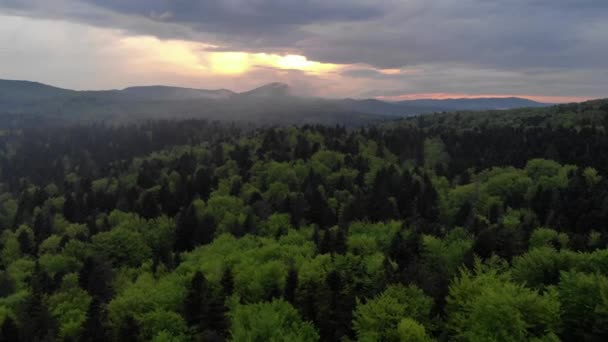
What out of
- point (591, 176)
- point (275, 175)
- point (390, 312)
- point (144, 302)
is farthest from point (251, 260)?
point (591, 176)

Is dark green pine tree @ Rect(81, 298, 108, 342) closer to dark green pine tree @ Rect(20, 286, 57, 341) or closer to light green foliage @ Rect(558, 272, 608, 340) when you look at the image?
dark green pine tree @ Rect(20, 286, 57, 341)

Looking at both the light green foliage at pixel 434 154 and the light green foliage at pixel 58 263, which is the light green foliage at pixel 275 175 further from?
the light green foliage at pixel 58 263

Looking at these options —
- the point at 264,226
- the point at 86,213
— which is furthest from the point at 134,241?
the point at 86,213

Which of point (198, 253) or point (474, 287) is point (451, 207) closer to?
point (198, 253)

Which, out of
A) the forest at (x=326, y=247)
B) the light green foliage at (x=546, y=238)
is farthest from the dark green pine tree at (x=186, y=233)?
the light green foliage at (x=546, y=238)

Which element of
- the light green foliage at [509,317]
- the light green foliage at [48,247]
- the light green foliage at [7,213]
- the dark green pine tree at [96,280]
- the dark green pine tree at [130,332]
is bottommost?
the light green foliage at [7,213]

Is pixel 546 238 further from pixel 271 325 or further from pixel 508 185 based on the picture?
pixel 508 185
